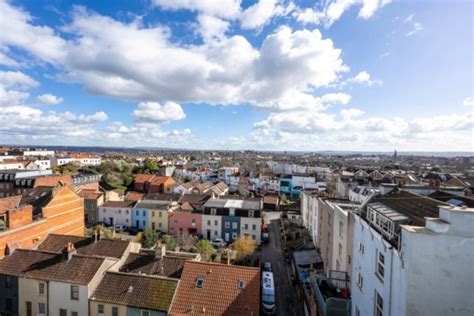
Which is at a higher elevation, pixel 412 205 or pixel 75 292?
pixel 412 205

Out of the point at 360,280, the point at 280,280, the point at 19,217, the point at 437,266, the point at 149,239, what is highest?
the point at 437,266

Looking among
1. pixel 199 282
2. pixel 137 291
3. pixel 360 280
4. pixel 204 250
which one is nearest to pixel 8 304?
pixel 137 291

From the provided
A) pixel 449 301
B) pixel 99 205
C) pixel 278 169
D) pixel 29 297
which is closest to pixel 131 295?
pixel 29 297

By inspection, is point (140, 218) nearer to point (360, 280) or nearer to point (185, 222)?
point (185, 222)

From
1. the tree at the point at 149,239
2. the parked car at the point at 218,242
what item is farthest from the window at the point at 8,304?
the parked car at the point at 218,242

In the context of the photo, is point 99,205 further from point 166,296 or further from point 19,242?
point 166,296

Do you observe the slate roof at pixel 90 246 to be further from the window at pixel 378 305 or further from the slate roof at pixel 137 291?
the window at pixel 378 305

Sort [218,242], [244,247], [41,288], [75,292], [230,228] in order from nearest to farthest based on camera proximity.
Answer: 1. [75,292]
2. [41,288]
3. [244,247]
4. [218,242]
5. [230,228]

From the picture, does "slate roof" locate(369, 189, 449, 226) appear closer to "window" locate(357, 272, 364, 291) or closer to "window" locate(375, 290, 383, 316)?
"window" locate(375, 290, 383, 316)
